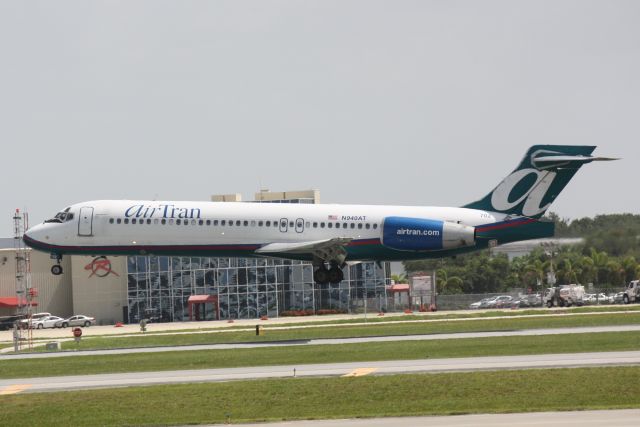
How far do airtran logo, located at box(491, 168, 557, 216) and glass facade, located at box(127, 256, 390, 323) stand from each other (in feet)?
135

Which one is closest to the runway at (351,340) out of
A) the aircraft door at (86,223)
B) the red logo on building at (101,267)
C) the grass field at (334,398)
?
the aircraft door at (86,223)

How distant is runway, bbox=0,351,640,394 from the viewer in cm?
3300

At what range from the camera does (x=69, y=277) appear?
104 m

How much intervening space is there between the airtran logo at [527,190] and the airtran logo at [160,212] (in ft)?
49.8

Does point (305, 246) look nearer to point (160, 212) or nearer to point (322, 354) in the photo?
point (160, 212)

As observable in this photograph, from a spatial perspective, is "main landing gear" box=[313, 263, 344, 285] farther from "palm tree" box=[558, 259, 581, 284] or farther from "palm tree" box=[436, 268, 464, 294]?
"palm tree" box=[436, 268, 464, 294]

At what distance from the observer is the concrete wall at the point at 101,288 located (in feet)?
327

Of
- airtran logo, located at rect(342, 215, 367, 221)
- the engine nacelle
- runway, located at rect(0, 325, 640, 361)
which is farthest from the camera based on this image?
airtran logo, located at rect(342, 215, 367, 221)

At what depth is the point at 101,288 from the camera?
101 metres

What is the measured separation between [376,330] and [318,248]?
5.88m

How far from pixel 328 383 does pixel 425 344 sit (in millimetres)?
12342

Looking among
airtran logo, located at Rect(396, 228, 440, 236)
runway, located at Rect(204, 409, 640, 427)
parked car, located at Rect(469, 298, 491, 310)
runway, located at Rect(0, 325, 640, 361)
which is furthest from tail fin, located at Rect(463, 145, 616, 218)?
parked car, located at Rect(469, 298, 491, 310)

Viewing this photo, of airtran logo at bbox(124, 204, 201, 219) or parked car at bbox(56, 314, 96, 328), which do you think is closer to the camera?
airtran logo at bbox(124, 204, 201, 219)

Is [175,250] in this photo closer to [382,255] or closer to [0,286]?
[382,255]
